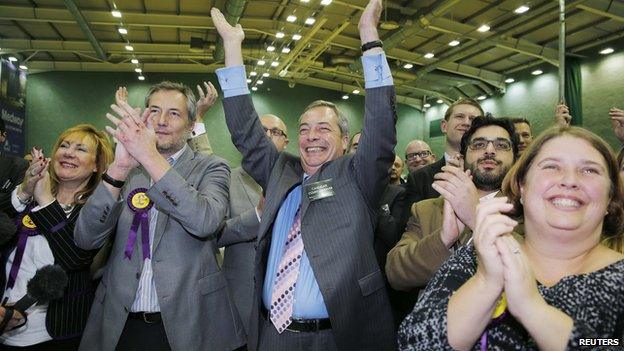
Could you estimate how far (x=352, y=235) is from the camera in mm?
1855

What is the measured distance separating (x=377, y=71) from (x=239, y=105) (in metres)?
0.67

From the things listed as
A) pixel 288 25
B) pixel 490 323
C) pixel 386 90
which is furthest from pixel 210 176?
pixel 288 25

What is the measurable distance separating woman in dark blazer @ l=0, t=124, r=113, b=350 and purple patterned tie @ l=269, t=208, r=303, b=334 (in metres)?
0.95

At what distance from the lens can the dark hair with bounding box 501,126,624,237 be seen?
4.68ft

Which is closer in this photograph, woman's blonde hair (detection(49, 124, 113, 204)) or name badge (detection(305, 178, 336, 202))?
name badge (detection(305, 178, 336, 202))

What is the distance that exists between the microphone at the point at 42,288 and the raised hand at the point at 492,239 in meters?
1.76

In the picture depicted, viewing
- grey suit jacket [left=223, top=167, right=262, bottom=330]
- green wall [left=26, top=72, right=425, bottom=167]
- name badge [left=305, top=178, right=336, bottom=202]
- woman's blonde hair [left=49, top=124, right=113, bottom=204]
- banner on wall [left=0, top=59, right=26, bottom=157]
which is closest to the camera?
name badge [left=305, top=178, right=336, bottom=202]

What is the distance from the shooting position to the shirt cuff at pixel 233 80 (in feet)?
6.89

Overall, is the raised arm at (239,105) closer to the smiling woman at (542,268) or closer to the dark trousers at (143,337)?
the dark trousers at (143,337)

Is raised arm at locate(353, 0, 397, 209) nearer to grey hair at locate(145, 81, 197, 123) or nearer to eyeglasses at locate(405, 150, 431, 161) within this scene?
grey hair at locate(145, 81, 197, 123)

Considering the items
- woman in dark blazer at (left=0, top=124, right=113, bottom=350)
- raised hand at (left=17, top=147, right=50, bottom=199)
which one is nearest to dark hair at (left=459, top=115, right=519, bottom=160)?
woman in dark blazer at (left=0, top=124, right=113, bottom=350)

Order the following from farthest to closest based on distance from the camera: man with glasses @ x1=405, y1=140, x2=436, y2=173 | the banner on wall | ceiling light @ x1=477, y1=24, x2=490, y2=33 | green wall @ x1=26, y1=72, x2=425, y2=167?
green wall @ x1=26, y1=72, x2=425, y2=167
the banner on wall
ceiling light @ x1=477, y1=24, x2=490, y2=33
man with glasses @ x1=405, y1=140, x2=436, y2=173

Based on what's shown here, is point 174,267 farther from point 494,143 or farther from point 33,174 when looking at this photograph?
point 494,143

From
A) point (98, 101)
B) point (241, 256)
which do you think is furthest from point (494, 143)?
point (98, 101)
